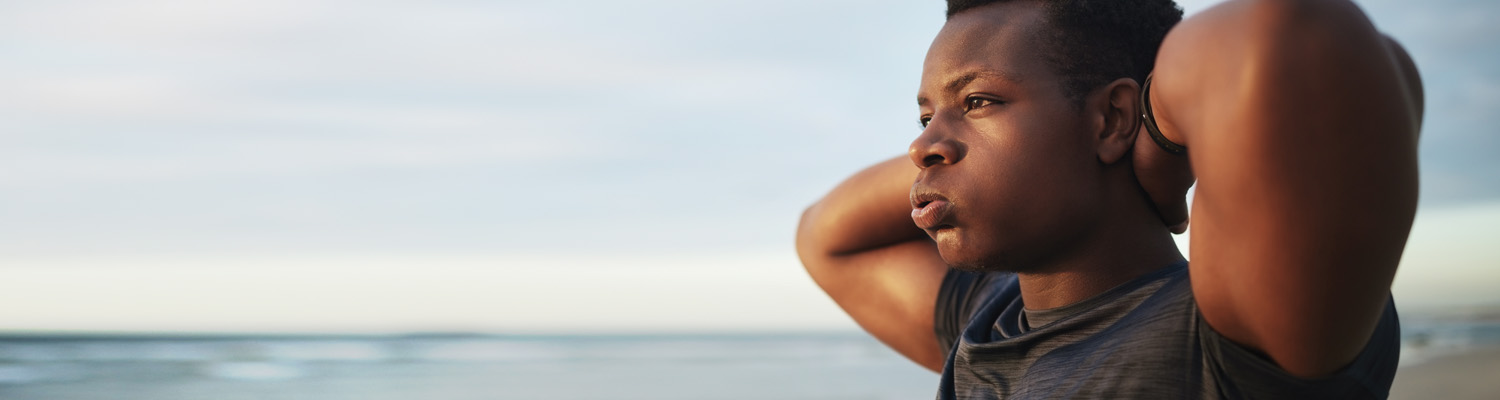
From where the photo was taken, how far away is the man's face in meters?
1.21

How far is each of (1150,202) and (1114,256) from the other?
0.08 meters

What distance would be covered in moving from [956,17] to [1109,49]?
19cm

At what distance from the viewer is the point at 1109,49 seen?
1285 mm

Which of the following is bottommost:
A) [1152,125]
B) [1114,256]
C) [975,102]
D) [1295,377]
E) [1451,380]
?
[1451,380]

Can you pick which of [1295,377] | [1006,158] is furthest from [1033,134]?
[1295,377]

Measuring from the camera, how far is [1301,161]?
2.68 ft

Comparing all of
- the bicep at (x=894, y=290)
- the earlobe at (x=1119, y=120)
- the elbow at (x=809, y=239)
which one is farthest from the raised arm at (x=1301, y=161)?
the elbow at (x=809, y=239)

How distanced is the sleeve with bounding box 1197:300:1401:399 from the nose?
1.07 ft

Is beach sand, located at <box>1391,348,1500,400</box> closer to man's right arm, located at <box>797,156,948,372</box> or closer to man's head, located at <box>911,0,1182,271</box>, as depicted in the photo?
man's right arm, located at <box>797,156,948,372</box>

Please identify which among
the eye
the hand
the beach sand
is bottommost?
the beach sand

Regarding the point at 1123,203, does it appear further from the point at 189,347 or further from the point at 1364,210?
the point at 189,347

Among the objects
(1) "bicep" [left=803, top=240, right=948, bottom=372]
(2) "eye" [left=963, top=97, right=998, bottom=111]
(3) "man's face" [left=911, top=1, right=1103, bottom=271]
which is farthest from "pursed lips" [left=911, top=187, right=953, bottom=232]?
(1) "bicep" [left=803, top=240, right=948, bottom=372]

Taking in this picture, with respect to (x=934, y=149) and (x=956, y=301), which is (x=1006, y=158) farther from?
(x=956, y=301)

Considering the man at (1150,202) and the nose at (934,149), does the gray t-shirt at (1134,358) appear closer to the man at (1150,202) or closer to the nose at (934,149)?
the man at (1150,202)
